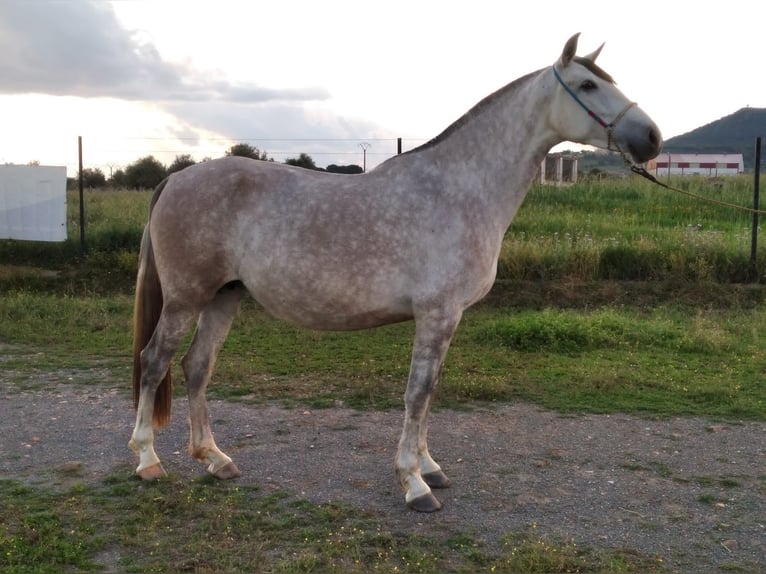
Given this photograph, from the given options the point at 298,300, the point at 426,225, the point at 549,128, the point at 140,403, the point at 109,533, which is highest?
the point at 549,128

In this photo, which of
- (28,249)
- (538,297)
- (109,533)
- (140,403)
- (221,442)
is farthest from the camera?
(28,249)

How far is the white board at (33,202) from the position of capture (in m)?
10.9

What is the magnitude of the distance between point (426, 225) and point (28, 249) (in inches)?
374

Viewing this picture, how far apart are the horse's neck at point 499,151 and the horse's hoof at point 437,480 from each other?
5.01 ft

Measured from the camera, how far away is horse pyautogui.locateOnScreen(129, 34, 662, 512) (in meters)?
3.88

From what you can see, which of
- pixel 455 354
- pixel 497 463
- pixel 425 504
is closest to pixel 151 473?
pixel 425 504

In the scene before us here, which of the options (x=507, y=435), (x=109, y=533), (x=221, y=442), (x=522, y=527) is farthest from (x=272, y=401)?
(x=522, y=527)

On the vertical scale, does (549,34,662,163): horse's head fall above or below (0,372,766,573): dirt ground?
above

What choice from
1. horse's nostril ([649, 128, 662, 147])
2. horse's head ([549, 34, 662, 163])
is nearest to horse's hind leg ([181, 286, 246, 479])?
horse's head ([549, 34, 662, 163])

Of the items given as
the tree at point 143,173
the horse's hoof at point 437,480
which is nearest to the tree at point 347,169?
the horse's hoof at point 437,480

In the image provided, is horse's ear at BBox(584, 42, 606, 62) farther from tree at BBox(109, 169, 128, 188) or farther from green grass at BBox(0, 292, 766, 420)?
tree at BBox(109, 169, 128, 188)

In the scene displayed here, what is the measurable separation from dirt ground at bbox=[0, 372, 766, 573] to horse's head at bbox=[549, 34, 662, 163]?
195cm

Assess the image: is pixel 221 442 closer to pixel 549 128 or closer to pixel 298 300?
pixel 298 300

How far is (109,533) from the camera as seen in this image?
3451mm
